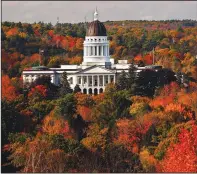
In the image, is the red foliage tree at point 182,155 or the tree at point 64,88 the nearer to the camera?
the red foliage tree at point 182,155

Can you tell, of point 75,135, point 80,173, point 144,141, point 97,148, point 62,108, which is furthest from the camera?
point 62,108

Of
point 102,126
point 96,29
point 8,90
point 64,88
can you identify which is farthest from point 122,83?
point 102,126

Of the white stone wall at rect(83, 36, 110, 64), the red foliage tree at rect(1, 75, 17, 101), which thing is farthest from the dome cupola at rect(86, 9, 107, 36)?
the red foliage tree at rect(1, 75, 17, 101)

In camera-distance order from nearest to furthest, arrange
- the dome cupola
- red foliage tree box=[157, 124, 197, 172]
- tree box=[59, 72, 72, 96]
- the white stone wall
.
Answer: red foliage tree box=[157, 124, 197, 172] < tree box=[59, 72, 72, 96] < the dome cupola < the white stone wall

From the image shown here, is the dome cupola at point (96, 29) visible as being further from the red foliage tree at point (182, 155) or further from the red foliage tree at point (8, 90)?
the red foliage tree at point (182, 155)

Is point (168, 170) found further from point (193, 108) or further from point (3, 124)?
point (193, 108)

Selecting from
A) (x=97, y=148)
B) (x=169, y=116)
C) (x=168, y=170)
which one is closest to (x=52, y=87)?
(x=169, y=116)

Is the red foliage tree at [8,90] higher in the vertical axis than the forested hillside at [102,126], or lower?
lower

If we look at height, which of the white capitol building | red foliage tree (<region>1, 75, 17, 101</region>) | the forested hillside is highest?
the forested hillside

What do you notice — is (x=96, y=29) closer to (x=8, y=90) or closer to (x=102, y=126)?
(x=8, y=90)

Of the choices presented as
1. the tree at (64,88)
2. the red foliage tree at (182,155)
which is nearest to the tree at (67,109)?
the red foliage tree at (182,155)

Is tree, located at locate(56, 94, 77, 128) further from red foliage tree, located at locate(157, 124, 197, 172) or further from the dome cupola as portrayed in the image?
the dome cupola
